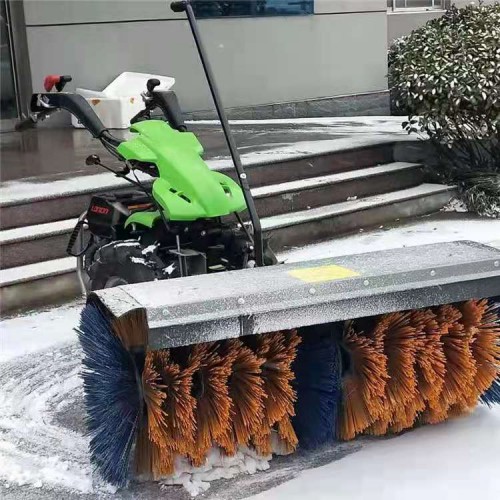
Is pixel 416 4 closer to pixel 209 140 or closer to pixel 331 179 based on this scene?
pixel 209 140

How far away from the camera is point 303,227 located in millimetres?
5859

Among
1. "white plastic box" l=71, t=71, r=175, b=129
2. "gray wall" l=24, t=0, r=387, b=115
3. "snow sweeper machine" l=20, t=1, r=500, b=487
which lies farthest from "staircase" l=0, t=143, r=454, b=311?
"gray wall" l=24, t=0, r=387, b=115

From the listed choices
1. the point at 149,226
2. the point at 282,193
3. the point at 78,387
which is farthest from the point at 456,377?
the point at 282,193

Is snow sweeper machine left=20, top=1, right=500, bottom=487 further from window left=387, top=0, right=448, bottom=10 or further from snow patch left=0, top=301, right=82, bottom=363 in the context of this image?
window left=387, top=0, right=448, bottom=10

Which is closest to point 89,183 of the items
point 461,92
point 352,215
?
point 352,215

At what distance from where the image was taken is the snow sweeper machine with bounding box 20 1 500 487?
8.18 ft

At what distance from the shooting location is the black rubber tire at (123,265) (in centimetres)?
325

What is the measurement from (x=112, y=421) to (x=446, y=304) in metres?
1.19

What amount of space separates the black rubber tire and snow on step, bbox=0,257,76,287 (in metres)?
1.07

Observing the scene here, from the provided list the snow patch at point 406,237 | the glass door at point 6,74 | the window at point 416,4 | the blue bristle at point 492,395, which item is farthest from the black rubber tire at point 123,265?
the window at point 416,4

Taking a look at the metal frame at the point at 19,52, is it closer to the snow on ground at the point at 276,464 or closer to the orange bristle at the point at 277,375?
the snow on ground at the point at 276,464

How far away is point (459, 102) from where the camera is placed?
635cm

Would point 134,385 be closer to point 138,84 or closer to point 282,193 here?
point 282,193

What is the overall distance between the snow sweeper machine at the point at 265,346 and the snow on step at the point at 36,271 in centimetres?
143
